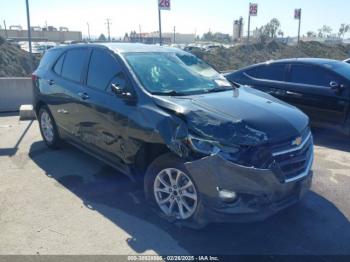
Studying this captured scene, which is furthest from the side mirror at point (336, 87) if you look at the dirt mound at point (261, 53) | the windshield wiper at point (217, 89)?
the dirt mound at point (261, 53)

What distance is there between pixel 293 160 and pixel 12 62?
20.9 m

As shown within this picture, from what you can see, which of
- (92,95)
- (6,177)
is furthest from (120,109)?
(6,177)

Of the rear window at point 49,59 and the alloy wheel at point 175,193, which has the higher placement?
the rear window at point 49,59

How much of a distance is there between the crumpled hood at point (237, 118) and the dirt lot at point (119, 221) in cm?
98

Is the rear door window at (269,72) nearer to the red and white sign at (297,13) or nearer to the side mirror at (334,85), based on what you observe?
the side mirror at (334,85)

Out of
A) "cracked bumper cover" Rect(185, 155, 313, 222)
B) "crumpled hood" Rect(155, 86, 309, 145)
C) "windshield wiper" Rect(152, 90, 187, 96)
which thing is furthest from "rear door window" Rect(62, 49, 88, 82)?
"cracked bumper cover" Rect(185, 155, 313, 222)

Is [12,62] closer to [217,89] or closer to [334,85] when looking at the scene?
[334,85]

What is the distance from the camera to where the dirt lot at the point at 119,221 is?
342 cm

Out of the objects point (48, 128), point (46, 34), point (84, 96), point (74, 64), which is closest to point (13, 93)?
point (48, 128)

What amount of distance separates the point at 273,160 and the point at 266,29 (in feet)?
199

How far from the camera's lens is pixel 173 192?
3.70 metres

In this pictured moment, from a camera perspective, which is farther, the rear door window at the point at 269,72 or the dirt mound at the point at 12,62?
the dirt mound at the point at 12,62

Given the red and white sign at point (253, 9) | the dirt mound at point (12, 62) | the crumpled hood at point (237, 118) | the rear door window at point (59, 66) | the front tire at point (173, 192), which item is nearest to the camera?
the crumpled hood at point (237, 118)

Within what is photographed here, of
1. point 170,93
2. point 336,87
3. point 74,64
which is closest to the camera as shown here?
point 170,93
